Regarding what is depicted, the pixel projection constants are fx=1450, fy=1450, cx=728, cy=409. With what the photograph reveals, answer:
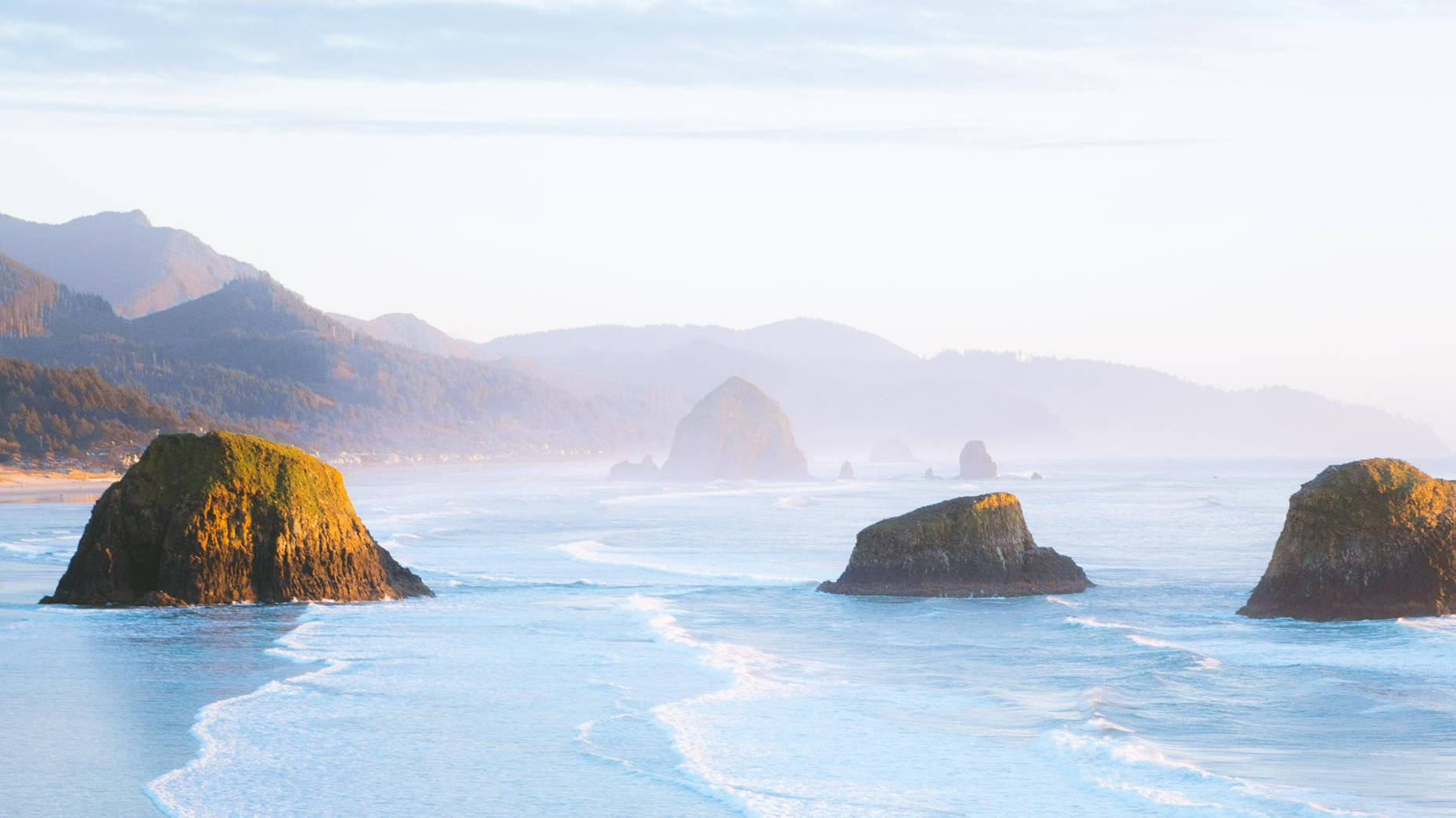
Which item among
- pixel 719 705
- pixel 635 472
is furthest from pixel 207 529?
pixel 635 472

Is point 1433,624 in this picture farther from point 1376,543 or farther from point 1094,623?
point 1094,623

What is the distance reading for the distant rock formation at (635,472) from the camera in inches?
5512

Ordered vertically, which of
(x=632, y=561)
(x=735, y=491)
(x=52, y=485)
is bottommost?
(x=632, y=561)

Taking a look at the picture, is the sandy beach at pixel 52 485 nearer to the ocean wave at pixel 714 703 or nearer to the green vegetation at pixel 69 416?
the green vegetation at pixel 69 416

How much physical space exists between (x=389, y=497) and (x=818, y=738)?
262ft

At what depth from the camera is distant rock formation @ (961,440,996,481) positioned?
139250 mm

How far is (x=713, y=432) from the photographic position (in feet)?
468

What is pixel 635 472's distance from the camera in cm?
Result: 14325

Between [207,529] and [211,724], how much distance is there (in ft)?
36.0

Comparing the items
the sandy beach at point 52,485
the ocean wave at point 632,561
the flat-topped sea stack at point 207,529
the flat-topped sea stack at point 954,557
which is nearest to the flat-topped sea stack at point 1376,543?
the flat-topped sea stack at point 954,557

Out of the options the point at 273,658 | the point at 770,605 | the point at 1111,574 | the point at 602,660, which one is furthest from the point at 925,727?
the point at 1111,574

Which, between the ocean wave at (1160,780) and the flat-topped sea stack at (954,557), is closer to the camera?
the ocean wave at (1160,780)

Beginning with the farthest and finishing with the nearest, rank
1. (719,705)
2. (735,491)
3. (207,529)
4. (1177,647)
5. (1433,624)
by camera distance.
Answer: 1. (735,491)
2. (207,529)
3. (1433,624)
4. (1177,647)
5. (719,705)

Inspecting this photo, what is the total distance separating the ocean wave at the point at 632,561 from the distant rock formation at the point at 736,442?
88166 mm
